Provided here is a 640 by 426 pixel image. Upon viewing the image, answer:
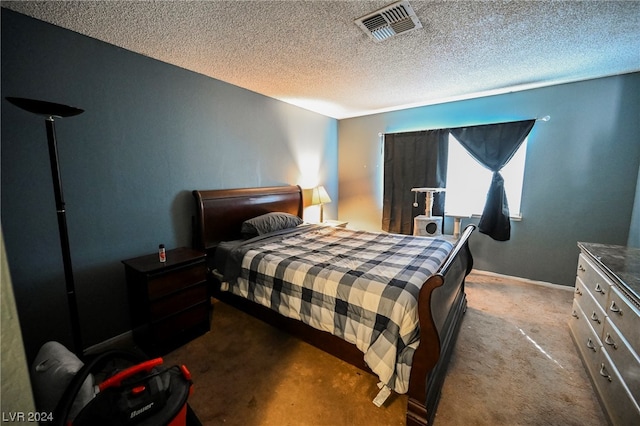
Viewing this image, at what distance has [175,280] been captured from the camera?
2000mm

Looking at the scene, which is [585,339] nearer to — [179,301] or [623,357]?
[623,357]

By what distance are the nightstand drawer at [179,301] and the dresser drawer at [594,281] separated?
290 cm

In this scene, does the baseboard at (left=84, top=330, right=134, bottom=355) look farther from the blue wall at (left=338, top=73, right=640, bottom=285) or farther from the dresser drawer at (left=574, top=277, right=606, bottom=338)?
the blue wall at (left=338, top=73, right=640, bottom=285)

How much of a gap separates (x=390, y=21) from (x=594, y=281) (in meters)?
2.36

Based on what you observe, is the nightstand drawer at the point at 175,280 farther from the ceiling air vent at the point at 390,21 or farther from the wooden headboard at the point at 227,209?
the ceiling air vent at the point at 390,21

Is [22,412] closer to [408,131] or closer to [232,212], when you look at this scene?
[232,212]

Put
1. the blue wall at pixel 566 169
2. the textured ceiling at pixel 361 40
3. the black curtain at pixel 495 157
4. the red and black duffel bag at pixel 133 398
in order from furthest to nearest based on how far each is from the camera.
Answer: the black curtain at pixel 495 157 → the blue wall at pixel 566 169 → the textured ceiling at pixel 361 40 → the red and black duffel bag at pixel 133 398

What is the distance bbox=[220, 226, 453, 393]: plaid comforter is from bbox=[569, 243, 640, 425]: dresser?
97 centimetres

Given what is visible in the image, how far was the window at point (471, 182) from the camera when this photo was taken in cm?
335

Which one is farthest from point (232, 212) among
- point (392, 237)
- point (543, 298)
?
point (543, 298)

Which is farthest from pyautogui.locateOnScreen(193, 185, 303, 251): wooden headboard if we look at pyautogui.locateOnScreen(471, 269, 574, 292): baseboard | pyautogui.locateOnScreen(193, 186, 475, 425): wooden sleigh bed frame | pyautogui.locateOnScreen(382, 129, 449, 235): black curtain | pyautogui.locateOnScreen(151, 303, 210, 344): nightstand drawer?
pyautogui.locateOnScreen(471, 269, 574, 292): baseboard

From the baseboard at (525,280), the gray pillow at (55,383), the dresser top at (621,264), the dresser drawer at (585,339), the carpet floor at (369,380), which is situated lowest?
the carpet floor at (369,380)

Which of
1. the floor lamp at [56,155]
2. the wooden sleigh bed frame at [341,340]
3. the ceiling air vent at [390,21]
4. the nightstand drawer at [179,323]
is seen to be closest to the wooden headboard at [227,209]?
the wooden sleigh bed frame at [341,340]

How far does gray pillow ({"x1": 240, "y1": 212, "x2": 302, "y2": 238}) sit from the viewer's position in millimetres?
2832
